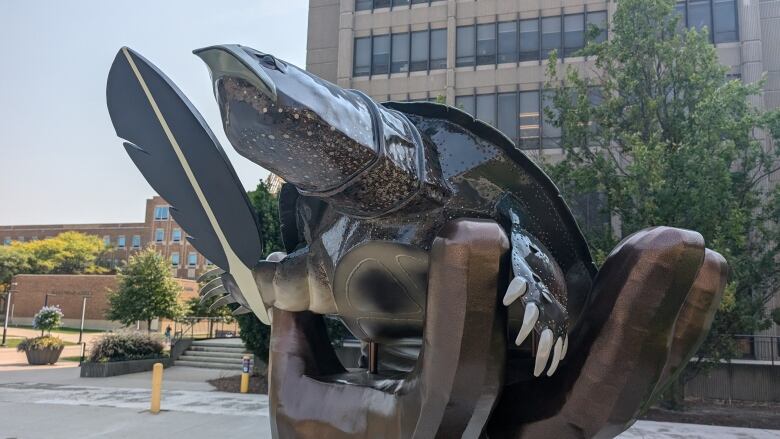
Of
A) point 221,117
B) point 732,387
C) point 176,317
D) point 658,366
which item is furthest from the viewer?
point 176,317

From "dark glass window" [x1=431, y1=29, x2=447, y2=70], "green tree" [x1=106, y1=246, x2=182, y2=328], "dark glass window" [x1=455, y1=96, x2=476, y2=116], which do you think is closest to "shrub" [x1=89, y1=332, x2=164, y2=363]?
"green tree" [x1=106, y1=246, x2=182, y2=328]

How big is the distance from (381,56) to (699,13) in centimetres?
1119

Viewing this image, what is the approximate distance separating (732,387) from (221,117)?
16.2m

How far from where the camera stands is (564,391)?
115 inches

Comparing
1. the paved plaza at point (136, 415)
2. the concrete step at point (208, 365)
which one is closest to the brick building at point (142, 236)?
the concrete step at point (208, 365)

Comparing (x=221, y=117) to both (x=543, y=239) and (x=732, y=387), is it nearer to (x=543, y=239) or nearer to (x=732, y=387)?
(x=543, y=239)

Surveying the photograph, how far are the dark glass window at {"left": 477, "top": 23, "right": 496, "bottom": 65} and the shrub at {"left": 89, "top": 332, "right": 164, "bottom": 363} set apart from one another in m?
15.1

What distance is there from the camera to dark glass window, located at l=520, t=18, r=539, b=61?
21.6 m

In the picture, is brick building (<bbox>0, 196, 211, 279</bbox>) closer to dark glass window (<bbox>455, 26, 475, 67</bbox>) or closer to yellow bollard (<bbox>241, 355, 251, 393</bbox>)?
dark glass window (<bbox>455, 26, 475, 67</bbox>)

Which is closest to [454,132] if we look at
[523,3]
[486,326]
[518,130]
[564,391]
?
[486,326]

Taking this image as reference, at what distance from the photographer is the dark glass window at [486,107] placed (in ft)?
70.2

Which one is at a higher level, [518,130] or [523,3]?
[523,3]

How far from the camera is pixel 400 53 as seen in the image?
23328mm

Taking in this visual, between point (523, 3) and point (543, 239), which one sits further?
point (523, 3)
